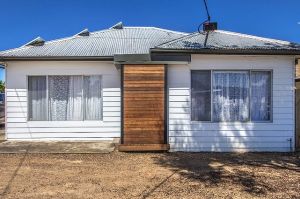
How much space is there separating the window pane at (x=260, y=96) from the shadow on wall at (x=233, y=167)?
1207mm

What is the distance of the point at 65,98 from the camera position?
12477 mm

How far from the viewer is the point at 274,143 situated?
36.3ft

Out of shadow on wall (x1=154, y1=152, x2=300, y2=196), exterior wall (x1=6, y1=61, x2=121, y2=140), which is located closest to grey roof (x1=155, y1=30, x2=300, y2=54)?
exterior wall (x1=6, y1=61, x2=121, y2=140)

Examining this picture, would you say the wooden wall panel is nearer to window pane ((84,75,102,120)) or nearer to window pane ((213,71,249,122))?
window pane ((213,71,249,122))

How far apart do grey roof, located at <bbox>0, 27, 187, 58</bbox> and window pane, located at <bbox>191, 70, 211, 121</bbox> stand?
226 centimetres

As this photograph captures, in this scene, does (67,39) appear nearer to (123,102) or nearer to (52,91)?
(52,91)

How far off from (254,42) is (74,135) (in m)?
6.49

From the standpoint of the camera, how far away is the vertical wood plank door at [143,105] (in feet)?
35.4

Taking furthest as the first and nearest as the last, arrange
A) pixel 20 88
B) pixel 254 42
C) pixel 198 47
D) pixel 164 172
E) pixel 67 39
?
pixel 67 39
pixel 20 88
pixel 254 42
pixel 198 47
pixel 164 172

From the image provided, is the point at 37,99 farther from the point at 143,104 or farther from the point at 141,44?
the point at 141,44

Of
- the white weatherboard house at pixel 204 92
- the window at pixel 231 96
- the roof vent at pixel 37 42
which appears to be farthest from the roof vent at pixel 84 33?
the window at pixel 231 96

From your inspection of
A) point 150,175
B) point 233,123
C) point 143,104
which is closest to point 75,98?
point 143,104

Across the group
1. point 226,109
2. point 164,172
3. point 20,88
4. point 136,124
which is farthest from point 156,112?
point 20,88

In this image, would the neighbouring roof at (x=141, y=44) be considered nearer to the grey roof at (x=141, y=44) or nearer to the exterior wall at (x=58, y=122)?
the grey roof at (x=141, y=44)
